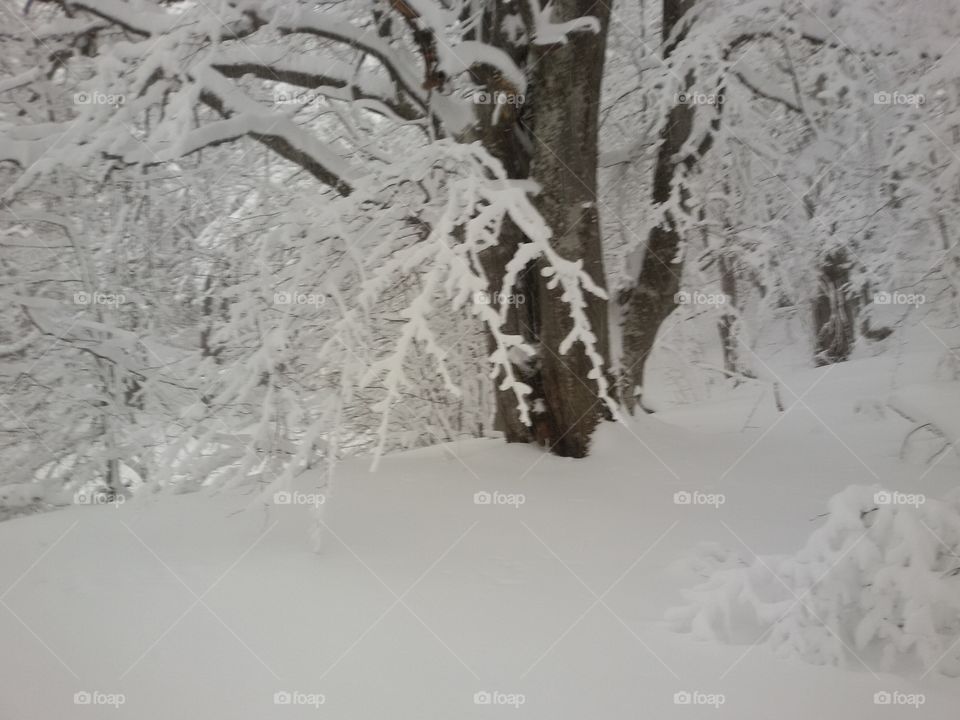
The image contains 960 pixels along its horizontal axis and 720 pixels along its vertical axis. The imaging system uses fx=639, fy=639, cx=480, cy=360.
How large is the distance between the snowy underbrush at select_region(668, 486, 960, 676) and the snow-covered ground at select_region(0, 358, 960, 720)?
52 millimetres

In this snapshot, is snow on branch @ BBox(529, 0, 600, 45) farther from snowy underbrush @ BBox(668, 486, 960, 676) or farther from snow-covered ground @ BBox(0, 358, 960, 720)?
snowy underbrush @ BBox(668, 486, 960, 676)

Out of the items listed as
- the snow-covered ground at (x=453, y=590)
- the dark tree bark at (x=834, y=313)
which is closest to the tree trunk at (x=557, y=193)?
the snow-covered ground at (x=453, y=590)

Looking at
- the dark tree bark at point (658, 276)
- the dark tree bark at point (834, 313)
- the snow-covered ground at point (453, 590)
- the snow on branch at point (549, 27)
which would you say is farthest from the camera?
the dark tree bark at point (834, 313)

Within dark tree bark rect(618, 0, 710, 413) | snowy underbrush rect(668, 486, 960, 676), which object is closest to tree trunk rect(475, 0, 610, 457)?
dark tree bark rect(618, 0, 710, 413)

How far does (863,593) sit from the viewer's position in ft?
4.93

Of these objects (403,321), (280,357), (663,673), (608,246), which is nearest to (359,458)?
(280,357)

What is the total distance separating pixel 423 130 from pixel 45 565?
1.82m

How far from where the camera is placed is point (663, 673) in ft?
4.87

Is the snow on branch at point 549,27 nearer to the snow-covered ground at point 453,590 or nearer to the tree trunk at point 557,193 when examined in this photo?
the tree trunk at point 557,193

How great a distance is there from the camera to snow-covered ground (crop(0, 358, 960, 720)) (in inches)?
57.5

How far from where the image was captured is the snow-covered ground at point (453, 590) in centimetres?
146

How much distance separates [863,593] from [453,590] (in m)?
1.00

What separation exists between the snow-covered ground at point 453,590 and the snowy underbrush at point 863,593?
5 cm

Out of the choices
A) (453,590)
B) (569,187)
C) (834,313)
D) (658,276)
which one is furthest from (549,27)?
(834,313)
